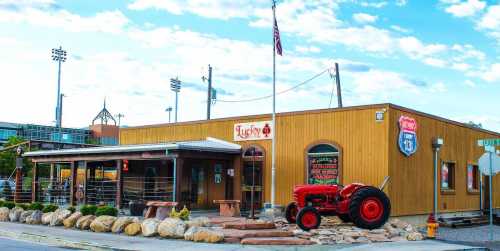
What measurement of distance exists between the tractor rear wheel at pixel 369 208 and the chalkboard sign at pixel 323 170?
4.39 m

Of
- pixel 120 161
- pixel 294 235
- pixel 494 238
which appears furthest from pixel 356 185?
pixel 120 161

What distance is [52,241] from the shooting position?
1711 cm

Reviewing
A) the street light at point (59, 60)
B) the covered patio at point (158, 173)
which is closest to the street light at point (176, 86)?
the street light at point (59, 60)

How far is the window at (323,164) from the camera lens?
75.6ft

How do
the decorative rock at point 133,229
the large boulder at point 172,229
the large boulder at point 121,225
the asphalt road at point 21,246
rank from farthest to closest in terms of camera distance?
the large boulder at point 121,225
the decorative rock at point 133,229
the large boulder at point 172,229
the asphalt road at point 21,246

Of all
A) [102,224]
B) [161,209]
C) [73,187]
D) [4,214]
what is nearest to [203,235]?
[102,224]

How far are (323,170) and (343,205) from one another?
4.49 metres

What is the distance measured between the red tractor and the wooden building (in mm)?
2965

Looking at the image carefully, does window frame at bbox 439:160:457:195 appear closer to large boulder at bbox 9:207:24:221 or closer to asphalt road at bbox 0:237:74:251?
asphalt road at bbox 0:237:74:251

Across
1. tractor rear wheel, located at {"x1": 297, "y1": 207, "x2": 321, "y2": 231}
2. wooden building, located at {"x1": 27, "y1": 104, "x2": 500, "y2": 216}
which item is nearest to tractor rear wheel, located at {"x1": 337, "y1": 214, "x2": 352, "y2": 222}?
tractor rear wheel, located at {"x1": 297, "y1": 207, "x2": 321, "y2": 231}

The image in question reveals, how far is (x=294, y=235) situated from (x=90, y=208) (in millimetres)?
7881

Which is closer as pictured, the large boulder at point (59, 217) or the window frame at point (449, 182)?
the large boulder at point (59, 217)

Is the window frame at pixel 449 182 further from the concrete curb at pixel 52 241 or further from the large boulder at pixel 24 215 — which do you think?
the large boulder at pixel 24 215

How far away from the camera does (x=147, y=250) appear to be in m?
14.7
